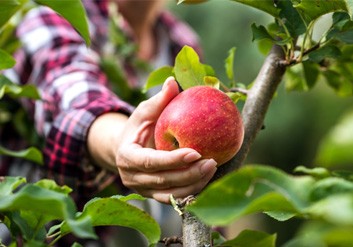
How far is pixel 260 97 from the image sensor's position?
0.81 m

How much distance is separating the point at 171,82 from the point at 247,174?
0.30m

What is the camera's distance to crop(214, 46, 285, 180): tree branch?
790 millimetres

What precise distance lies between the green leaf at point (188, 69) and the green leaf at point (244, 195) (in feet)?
1.05

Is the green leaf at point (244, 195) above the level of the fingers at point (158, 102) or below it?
above

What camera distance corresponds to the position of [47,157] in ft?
4.49

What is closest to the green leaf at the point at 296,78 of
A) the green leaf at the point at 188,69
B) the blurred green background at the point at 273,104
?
the green leaf at the point at 188,69

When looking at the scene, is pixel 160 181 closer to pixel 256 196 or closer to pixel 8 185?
pixel 8 185

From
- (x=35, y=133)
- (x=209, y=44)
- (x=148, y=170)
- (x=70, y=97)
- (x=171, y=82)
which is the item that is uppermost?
(x=171, y=82)

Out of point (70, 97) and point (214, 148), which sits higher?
point (214, 148)

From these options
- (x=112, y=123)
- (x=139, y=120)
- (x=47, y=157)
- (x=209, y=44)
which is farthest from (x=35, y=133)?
(x=209, y=44)

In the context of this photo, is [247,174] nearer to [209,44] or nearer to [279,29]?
[279,29]

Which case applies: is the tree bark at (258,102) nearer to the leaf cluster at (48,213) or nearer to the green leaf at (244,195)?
the leaf cluster at (48,213)

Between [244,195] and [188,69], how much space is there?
13.1 inches

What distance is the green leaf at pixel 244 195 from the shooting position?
1.52 feet
